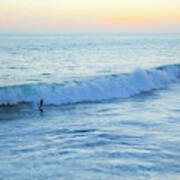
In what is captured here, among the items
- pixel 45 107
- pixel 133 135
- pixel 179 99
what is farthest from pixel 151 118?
pixel 45 107

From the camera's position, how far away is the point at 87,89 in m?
17.1

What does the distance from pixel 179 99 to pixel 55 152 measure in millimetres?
9016

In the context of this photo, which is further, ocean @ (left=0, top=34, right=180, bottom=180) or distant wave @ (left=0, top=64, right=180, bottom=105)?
distant wave @ (left=0, top=64, right=180, bottom=105)

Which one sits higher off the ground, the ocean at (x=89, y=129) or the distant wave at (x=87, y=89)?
the distant wave at (x=87, y=89)

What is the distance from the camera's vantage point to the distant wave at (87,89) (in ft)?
50.7

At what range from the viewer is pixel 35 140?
9.21 metres

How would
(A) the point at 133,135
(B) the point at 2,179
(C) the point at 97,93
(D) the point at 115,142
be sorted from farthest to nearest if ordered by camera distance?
(C) the point at 97,93
(A) the point at 133,135
(D) the point at 115,142
(B) the point at 2,179

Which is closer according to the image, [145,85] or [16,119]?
[16,119]

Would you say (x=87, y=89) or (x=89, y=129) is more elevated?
(x=87, y=89)

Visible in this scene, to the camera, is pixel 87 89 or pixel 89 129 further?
pixel 87 89

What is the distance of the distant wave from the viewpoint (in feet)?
50.7

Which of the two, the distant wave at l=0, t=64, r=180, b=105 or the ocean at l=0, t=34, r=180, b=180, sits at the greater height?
the distant wave at l=0, t=64, r=180, b=105

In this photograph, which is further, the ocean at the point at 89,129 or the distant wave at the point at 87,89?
the distant wave at the point at 87,89

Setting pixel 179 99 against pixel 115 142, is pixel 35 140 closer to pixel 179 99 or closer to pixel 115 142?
pixel 115 142
